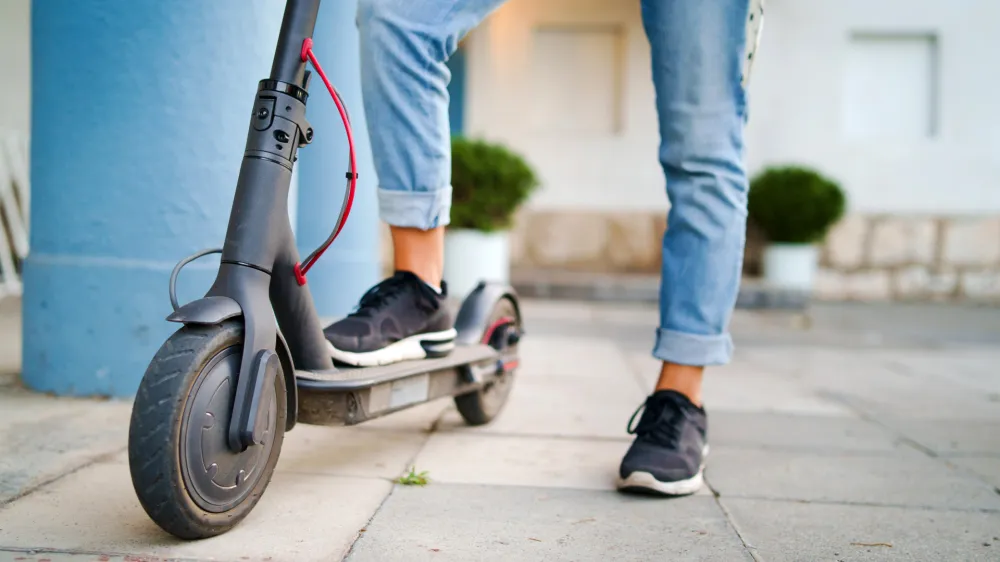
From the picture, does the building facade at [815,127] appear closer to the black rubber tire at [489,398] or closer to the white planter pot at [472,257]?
the white planter pot at [472,257]

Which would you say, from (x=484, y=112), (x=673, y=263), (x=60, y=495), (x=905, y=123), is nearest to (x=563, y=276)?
(x=484, y=112)

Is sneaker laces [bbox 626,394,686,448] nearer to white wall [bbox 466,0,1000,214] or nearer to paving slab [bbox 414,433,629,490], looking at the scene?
paving slab [bbox 414,433,629,490]

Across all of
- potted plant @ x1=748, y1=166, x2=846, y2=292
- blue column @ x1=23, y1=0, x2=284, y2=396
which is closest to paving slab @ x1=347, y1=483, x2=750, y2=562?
blue column @ x1=23, y1=0, x2=284, y2=396

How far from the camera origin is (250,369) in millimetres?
1103

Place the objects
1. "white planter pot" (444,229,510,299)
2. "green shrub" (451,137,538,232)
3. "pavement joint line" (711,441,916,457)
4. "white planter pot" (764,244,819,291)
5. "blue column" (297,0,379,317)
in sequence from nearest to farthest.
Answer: "pavement joint line" (711,441,916,457) < "blue column" (297,0,379,317) < "green shrub" (451,137,538,232) < "white planter pot" (444,229,510,299) < "white planter pot" (764,244,819,291)

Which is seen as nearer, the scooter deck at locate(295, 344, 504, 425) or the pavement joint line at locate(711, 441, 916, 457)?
the scooter deck at locate(295, 344, 504, 425)

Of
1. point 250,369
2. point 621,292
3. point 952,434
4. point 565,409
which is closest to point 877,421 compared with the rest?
point 952,434

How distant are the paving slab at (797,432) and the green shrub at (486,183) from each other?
365cm

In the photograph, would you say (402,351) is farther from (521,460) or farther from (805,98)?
(805,98)

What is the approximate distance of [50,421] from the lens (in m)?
1.78

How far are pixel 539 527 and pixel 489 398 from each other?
2.40 feet

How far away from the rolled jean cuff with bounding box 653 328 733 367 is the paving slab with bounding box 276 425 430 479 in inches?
21.8

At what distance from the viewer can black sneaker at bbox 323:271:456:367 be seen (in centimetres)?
141

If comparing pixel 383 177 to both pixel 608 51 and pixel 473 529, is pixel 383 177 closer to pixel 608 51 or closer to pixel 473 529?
pixel 473 529
